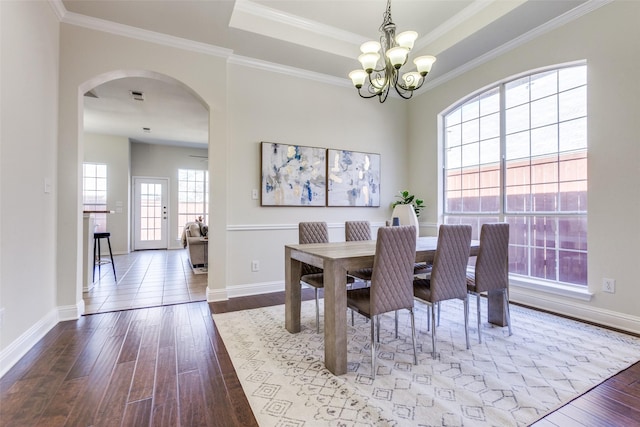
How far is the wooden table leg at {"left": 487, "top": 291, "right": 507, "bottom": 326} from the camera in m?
2.65

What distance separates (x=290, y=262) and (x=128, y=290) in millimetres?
2723

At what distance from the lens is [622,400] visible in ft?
5.35

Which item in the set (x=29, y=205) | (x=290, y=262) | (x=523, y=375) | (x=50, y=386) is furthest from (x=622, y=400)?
(x=29, y=205)

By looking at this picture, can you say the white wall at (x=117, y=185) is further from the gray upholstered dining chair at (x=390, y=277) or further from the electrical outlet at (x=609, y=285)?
the electrical outlet at (x=609, y=285)

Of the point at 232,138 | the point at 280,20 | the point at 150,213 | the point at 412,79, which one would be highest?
the point at 280,20

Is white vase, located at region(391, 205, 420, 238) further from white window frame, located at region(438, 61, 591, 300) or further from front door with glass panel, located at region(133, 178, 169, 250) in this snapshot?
front door with glass panel, located at region(133, 178, 169, 250)

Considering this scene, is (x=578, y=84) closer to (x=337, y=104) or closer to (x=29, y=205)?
(x=337, y=104)

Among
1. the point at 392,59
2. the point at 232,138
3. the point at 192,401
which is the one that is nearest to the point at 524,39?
the point at 392,59

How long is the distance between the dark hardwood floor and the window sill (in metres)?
0.98

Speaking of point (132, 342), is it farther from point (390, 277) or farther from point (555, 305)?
point (555, 305)

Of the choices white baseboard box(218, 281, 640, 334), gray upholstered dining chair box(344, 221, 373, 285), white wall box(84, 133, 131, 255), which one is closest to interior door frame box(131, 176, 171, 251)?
white wall box(84, 133, 131, 255)

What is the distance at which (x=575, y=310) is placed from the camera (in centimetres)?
288

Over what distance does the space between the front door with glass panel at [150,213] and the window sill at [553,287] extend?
8320mm

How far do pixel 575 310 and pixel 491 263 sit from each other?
1243 millimetres
